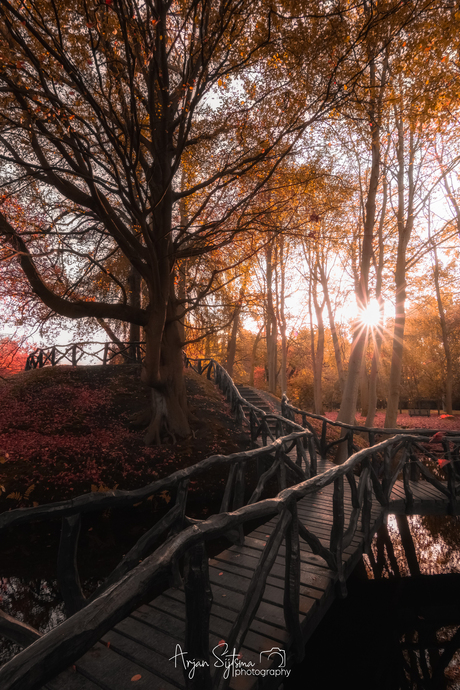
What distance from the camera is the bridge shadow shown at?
3947mm

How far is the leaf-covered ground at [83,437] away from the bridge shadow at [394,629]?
444cm

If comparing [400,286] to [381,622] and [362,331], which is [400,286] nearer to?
[362,331]

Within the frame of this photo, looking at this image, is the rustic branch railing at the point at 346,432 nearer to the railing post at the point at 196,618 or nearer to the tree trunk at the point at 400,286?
the tree trunk at the point at 400,286

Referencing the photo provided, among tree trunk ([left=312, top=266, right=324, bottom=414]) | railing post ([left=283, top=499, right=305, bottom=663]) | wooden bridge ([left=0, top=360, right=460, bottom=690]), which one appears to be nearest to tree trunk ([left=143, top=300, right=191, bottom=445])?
wooden bridge ([left=0, top=360, right=460, bottom=690])

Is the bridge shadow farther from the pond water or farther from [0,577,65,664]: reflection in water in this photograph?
[0,577,65,664]: reflection in water

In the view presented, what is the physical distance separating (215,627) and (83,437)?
8.26 meters

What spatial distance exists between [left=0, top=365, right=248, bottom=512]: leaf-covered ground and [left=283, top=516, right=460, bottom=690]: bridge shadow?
4445 millimetres

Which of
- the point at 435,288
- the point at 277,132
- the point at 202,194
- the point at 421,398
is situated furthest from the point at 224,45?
the point at 421,398

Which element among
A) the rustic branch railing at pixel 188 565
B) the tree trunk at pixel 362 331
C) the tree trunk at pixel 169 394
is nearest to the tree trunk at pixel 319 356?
the tree trunk at pixel 362 331

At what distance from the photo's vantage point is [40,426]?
10.2 m

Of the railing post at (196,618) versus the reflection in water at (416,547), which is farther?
the reflection in water at (416,547)

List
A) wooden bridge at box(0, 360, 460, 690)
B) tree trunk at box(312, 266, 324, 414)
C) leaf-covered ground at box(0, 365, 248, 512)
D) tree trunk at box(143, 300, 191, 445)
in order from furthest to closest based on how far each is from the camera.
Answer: tree trunk at box(312, 266, 324, 414) → tree trunk at box(143, 300, 191, 445) → leaf-covered ground at box(0, 365, 248, 512) → wooden bridge at box(0, 360, 460, 690)

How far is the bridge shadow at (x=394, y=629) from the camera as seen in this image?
3947 millimetres

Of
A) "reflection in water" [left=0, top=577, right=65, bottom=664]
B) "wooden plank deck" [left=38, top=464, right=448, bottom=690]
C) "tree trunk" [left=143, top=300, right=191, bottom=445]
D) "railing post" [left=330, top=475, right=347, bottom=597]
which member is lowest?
"reflection in water" [left=0, top=577, right=65, bottom=664]
